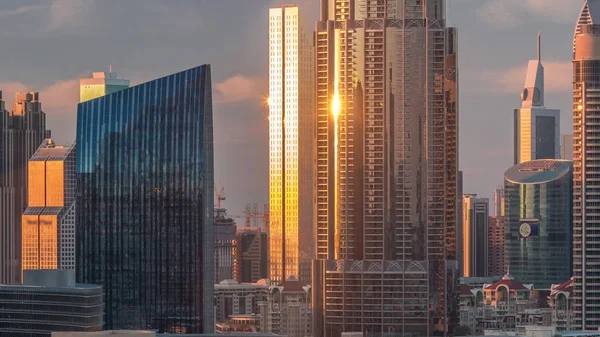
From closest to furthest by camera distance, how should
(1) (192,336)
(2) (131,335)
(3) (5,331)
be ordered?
(2) (131,335)
(1) (192,336)
(3) (5,331)

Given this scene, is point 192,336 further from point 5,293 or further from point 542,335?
point 542,335

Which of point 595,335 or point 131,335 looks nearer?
point 131,335

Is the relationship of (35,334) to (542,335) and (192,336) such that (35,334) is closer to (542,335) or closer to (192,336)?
(192,336)

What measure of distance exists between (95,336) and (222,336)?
43.1 metres

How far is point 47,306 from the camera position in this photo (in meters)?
188

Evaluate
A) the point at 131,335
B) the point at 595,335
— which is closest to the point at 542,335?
the point at 595,335

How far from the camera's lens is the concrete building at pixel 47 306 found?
187 meters

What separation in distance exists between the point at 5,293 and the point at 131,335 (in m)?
55.0

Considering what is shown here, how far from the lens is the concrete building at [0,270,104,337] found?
18700cm

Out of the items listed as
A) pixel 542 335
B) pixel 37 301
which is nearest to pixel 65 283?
pixel 37 301

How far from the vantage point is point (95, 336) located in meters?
140

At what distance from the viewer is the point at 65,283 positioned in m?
190

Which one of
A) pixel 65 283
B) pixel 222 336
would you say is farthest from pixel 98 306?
pixel 222 336

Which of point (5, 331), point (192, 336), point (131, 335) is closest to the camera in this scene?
point (131, 335)
